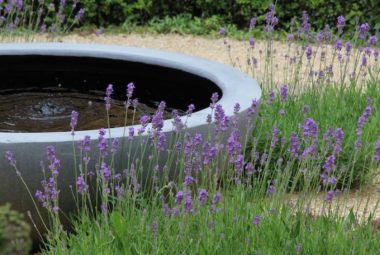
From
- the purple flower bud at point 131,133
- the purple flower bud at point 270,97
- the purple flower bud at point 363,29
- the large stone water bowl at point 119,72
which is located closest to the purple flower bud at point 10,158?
the purple flower bud at point 131,133

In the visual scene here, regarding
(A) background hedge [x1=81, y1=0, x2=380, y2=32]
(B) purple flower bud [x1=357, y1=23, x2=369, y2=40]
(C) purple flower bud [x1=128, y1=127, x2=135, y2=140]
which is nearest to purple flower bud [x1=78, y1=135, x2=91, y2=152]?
(C) purple flower bud [x1=128, y1=127, x2=135, y2=140]

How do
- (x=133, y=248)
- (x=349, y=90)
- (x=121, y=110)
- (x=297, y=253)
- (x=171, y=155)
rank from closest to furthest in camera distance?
(x=297, y=253) < (x=133, y=248) < (x=171, y=155) < (x=121, y=110) < (x=349, y=90)

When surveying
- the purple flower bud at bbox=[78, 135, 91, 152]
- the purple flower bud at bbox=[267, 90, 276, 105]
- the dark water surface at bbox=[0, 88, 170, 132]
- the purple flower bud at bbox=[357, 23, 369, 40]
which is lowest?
the dark water surface at bbox=[0, 88, 170, 132]

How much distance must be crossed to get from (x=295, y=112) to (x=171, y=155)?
1477mm

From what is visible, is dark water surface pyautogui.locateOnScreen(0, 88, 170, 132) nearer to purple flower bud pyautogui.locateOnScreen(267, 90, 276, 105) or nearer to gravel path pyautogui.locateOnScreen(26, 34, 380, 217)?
purple flower bud pyautogui.locateOnScreen(267, 90, 276, 105)

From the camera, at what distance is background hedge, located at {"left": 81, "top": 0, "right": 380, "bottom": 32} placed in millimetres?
9438

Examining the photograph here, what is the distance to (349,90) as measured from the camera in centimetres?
570

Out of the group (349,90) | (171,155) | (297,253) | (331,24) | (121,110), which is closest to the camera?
(297,253)

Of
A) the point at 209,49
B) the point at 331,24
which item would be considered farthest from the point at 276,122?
the point at 331,24

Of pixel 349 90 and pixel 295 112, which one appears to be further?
pixel 349 90

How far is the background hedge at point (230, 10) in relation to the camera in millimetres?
9438

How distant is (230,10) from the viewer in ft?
32.4

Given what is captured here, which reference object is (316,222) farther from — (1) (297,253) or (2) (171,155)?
(2) (171,155)

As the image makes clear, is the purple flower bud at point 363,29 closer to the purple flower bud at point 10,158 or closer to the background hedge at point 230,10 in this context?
the purple flower bud at point 10,158
